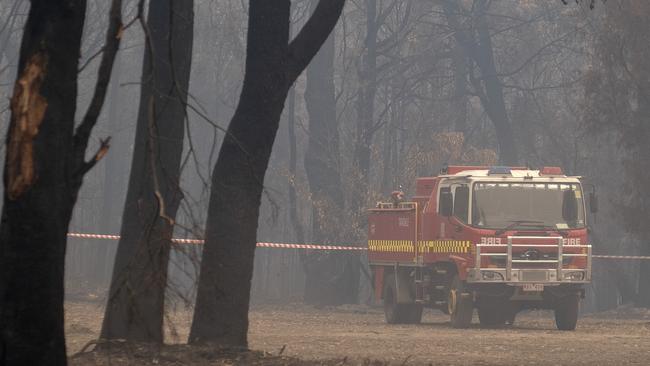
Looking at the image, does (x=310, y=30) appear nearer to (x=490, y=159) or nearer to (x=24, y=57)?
(x=24, y=57)

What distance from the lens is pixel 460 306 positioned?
27.3m

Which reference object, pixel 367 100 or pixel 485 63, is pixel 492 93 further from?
pixel 367 100

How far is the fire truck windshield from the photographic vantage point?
27484 millimetres

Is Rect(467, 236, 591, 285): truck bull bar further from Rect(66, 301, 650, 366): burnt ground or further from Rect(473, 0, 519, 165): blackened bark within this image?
Rect(473, 0, 519, 165): blackened bark

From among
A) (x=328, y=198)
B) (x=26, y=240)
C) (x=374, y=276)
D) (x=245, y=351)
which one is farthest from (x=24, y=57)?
(x=328, y=198)

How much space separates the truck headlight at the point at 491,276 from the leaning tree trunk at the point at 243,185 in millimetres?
11271

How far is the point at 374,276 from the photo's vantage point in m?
31.7

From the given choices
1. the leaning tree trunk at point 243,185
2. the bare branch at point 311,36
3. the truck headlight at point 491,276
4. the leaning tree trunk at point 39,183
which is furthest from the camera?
the truck headlight at point 491,276

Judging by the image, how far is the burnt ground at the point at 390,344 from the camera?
48.3ft

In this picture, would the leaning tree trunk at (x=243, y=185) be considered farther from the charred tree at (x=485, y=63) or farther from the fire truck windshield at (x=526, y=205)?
the charred tree at (x=485, y=63)

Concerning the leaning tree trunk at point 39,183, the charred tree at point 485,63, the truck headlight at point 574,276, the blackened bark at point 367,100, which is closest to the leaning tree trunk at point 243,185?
the leaning tree trunk at point 39,183

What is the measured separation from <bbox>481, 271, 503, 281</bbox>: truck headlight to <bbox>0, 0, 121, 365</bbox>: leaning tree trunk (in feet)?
57.5

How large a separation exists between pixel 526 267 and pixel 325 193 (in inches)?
646

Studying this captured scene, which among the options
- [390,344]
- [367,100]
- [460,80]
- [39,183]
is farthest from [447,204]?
[460,80]
